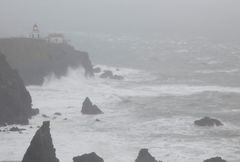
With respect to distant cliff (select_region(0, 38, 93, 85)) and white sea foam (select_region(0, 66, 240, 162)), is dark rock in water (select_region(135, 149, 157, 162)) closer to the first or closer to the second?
white sea foam (select_region(0, 66, 240, 162))

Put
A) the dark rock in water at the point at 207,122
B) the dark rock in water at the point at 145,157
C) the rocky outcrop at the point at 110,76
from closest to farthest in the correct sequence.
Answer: the dark rock in water at the point at 145,157 < the dark rock in water at the point at 207,122 < the rocky outcrop at the point at 110,76

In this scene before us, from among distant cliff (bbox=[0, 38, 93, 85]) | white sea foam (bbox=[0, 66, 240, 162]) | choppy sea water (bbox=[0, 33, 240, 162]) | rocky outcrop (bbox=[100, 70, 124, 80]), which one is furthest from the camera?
rocky outcrop (bbox=[100, 70, 124, 80])

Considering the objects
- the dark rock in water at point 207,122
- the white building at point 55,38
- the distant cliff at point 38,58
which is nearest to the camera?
the dark rock in water at point 207,122

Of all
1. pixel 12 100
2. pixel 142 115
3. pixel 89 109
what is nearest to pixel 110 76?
pixel 89 109

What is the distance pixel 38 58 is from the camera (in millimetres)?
65188

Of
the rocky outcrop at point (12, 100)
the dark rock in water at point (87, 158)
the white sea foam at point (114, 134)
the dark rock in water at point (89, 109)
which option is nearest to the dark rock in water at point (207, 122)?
the white sea foam at point (114, 134)

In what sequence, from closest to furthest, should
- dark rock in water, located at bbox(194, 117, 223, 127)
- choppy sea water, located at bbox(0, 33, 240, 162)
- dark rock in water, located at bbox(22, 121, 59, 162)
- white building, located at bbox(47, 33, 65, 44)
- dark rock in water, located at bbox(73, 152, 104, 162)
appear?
dark rock in water, located at bbox(22, 121, 59, 162)
dark rock in water, located at bbox(73, 152, 104, 162)
choppy sea water, located at bbox(0, 33, 240, 162)
dark rock in water, located at bbox(194, 117, 223, 127)
white building, located at bbox(47, 33, 65, 44)

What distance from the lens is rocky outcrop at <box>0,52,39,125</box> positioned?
139ft

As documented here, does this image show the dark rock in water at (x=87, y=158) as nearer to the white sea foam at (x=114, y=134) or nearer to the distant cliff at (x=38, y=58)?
the white sea foam at (x=114, y=134)

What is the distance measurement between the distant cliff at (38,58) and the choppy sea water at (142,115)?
3.96 feet

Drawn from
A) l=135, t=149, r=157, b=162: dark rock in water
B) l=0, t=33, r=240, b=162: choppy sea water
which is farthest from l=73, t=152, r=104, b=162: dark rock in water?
l=0, t=33, r=240, b=162: choppy sea water

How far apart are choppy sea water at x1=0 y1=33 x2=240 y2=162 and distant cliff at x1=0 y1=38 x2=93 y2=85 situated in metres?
1.21

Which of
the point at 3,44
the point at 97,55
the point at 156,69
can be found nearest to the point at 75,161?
the point at 3,44

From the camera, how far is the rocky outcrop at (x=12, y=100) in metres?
42.2
